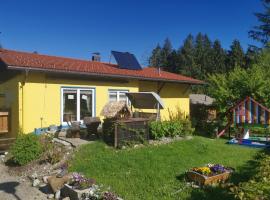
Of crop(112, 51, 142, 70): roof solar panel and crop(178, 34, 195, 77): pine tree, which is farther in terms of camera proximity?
crop(178, 34, 195, 77): pine tree

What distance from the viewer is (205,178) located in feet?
22.4

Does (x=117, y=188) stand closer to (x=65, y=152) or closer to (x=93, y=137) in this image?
(x=65, y=152)

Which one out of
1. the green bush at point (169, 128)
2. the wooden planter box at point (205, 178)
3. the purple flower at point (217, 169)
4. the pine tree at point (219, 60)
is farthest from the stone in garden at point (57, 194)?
the pine tree at point (219, 60)

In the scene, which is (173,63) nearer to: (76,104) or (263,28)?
(263,28)

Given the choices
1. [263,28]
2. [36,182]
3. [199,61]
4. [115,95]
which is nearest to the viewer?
[36,182]

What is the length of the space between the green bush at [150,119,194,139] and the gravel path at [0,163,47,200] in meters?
5.25

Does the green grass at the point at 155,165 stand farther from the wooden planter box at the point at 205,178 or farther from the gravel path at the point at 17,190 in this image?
the gravel path at the point at 17,190

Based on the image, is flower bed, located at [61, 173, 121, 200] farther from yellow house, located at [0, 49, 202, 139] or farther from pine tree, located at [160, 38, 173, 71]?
pine tree, located at [160, 38, 173, 71]

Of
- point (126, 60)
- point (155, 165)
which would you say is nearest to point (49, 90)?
point (155, 165)

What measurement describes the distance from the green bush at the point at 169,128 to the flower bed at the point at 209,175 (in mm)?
4436

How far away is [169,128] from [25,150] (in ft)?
18.8

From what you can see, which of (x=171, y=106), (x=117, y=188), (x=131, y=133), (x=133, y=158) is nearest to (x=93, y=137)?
(x=131, y=133)

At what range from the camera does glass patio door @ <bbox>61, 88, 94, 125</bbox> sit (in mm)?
13375

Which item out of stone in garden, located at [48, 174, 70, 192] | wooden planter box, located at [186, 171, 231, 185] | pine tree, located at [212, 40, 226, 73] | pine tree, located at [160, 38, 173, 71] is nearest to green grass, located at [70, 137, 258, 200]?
wooden planter box, located at [186, 171, 231, 185]
